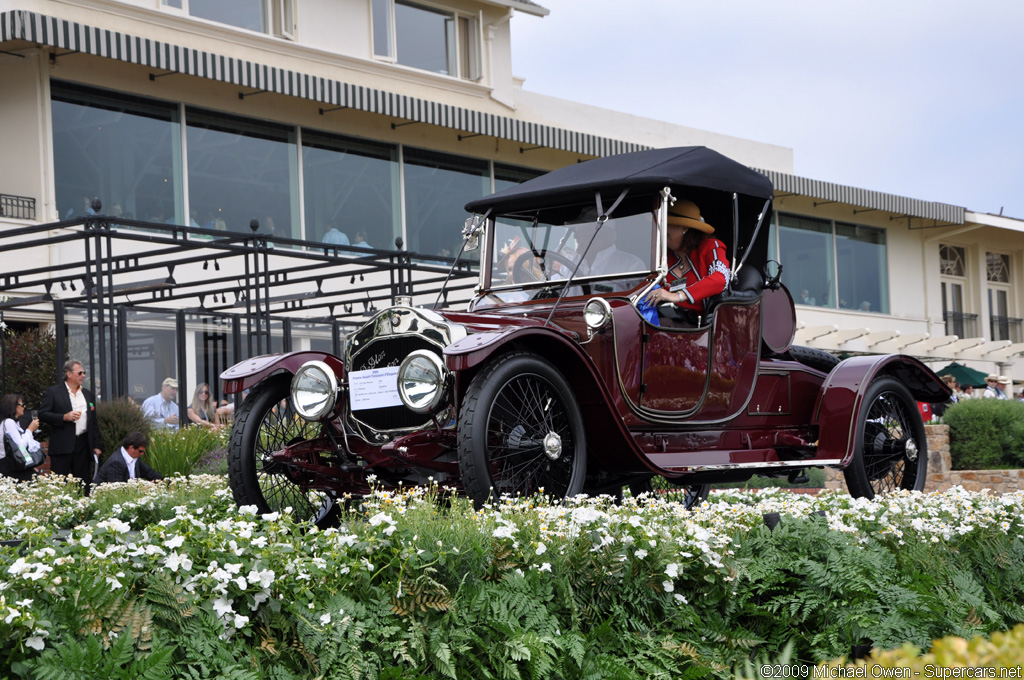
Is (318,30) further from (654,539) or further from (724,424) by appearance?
(654,539)

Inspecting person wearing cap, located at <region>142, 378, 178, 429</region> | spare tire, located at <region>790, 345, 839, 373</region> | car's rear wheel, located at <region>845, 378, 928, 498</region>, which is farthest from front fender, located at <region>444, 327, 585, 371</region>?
person wearing cap, located at <region>142, 378, 178, 429</region>

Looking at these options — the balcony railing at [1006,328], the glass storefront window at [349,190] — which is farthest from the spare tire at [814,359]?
the balcony railing at [1006,328]

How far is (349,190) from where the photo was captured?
21.7 metres

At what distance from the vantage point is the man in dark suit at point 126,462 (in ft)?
34.8

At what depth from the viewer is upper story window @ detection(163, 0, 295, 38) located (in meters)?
19.6

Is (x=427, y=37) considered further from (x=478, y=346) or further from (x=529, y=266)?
(x=478, y=346)

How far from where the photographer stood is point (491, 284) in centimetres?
777

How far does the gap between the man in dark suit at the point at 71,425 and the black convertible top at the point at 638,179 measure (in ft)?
18.5

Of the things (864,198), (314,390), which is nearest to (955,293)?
(864,198)

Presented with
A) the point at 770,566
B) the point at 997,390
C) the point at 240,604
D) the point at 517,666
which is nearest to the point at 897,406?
the point at 770,566

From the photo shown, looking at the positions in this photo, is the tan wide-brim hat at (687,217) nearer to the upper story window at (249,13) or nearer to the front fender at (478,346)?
the front fender at (478,346)

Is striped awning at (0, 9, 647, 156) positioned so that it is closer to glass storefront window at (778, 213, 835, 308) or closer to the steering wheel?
glass storefront window at (778, 213, 835, 308)

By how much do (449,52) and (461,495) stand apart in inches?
761

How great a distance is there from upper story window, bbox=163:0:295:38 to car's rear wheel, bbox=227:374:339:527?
14.5 m
